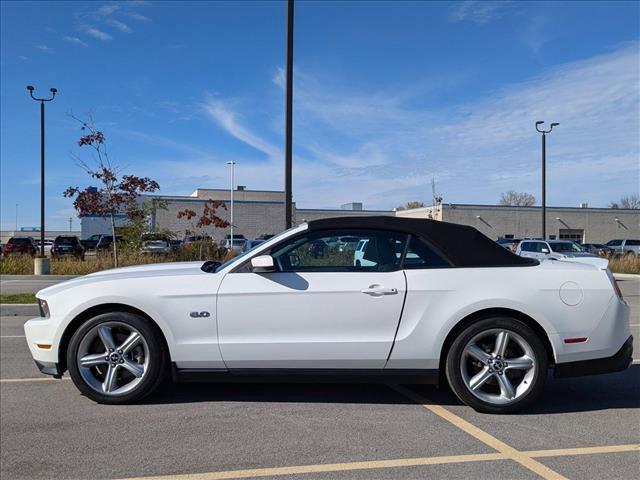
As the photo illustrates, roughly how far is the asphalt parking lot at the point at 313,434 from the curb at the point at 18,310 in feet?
19.0

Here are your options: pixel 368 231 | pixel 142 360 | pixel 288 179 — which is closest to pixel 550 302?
pixel 368 231

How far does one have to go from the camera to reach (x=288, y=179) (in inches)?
391

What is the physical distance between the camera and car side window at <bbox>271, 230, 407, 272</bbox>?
15.2 feet

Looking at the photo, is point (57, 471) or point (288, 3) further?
point (288, 3)

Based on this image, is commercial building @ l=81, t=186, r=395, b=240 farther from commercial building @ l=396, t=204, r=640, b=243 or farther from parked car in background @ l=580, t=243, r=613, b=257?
parked car in background @ l=580, t=243, r=613, b=257

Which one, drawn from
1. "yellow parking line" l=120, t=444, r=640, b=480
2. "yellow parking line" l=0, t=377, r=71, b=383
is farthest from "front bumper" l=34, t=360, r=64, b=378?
"yellow parking line" l=120, t=444, r=640, b=480

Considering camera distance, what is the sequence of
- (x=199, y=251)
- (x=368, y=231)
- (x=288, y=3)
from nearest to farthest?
(x=368, y=231)
(x=288, y=3)
(x=199, y=251)

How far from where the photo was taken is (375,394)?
5.01 metres

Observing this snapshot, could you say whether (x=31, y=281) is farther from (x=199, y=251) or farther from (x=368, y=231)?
(x=368, y=231)

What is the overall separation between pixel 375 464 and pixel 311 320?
4.19 feet

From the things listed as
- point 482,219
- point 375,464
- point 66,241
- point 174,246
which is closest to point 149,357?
point 375,464

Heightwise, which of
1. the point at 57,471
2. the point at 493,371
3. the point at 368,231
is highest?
the point at 368,231

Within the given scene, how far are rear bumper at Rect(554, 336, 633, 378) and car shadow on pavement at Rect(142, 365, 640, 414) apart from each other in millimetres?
361

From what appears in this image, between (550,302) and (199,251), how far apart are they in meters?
18.3
